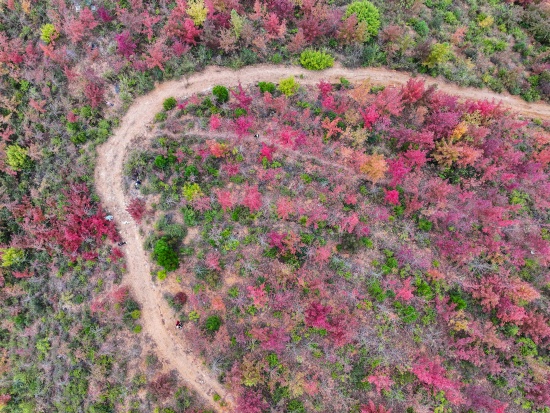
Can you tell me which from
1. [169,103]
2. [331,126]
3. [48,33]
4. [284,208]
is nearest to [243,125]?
[169,103]

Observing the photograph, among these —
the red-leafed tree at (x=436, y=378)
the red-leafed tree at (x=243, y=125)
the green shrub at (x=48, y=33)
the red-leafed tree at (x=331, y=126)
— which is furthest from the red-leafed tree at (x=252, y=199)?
the green shrub at (x=48, y=33)

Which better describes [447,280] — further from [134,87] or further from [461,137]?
[134,87]

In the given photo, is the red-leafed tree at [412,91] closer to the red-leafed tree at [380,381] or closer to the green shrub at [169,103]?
the green shrub at [169,103]

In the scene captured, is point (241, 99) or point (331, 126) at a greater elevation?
point (241, 99)

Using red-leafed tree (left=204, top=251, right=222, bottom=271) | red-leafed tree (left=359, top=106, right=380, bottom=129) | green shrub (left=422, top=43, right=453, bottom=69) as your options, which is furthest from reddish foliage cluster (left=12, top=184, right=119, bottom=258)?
green shrub (left=422, top=43, right=453, bottom=69)

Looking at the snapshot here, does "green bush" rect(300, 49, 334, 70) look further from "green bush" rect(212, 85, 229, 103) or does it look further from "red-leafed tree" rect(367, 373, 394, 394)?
"red-leafed tree" rect(367, 373, 394, 394)

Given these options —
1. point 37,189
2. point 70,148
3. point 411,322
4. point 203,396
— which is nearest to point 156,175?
point 70,148

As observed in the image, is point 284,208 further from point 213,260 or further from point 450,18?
point 450,18
